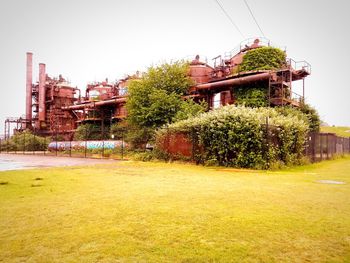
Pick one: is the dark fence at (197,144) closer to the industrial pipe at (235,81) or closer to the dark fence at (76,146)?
the dark fence at (76,146)

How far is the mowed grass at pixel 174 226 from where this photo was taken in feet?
9.48

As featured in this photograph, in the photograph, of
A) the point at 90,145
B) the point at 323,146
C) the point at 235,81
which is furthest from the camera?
the point at 90,145

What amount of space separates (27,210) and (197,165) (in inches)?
443

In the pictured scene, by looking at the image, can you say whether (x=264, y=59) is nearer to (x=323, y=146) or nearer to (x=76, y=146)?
(x=323, y=146)

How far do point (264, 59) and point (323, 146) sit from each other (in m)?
11.5

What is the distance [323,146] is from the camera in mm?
19656

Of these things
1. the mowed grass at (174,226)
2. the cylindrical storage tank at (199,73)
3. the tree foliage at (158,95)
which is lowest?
the mowed grass at (174,226)

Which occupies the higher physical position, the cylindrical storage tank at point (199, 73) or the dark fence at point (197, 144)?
the cylindrical storage tank at point (199, 73)

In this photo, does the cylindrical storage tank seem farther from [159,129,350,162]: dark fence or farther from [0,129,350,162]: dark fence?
[159,129,350,162]: dark fence

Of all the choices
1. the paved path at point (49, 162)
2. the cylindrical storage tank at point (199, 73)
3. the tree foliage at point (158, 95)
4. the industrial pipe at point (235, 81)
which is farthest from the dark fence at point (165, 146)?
the cylindrical storage tank at point (199, 73)

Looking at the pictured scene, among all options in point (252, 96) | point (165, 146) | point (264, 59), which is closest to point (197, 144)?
point (165, 146)

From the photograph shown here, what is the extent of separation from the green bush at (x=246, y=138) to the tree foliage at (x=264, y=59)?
13347mm

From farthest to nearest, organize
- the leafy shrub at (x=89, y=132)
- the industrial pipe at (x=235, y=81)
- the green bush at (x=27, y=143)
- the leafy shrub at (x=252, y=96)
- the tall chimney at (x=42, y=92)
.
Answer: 1. the tall chimney at (x=42, y=92)
2. the leafy shrub at (x=89, y=132)
3. the green bush at (x=27, y=143)
4. the leafy shrub at (x=252, y=96)
5. the industrial pipe at (x=235, y=81)

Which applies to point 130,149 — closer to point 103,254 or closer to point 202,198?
point 202,198
